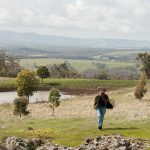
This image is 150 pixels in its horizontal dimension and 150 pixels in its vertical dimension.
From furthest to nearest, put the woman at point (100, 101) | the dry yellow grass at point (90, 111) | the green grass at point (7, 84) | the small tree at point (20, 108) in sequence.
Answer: the green grass at point (7, 84) < the small tree at point (20, 108) < the dry yellow grass at point (90, 111) < the woman at point (100, 101)

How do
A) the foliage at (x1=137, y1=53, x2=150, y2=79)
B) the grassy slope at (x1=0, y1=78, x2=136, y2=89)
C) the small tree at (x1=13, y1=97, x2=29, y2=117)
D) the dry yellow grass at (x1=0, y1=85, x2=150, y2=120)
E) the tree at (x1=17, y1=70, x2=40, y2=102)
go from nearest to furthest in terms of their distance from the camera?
the dry yellow grass at (x1=0, y1=85, x2=150, y2=120) < the small tree at (x1=13, y1=97, x2=29, y2=117) < the tree at (x1=17, y1=70, x2=40, y2=102) < the grassy slope at (x1=0, y1=78, x2=136, y2=89) < the foliage at (x1=137, y1=53, x2=150, y2=79)

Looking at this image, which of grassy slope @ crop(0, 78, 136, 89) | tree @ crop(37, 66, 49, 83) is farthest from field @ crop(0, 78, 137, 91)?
tree @ crop(37, 66, 49, 83)

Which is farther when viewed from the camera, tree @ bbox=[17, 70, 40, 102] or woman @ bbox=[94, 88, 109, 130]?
tree @ bbox=[17, 70, 40, 102]

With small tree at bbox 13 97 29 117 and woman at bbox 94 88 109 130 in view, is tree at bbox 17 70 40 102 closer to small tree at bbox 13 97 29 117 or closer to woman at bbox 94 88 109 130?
small tree at bbox 13 97 29 117

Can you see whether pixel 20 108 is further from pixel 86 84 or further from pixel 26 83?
pixel 86 84

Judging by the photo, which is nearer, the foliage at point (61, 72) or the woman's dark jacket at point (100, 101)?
the woman's dark jacket at point (100, 101)

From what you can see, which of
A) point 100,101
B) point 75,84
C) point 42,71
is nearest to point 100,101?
point 100,101

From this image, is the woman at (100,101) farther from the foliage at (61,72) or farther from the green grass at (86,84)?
the foliage at (61,72)

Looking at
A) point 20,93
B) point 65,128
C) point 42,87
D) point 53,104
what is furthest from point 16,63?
point 65,128

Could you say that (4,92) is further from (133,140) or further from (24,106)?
(133,140)

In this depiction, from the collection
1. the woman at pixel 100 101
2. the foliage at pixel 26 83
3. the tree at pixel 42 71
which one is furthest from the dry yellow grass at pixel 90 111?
the tree at pixel 42 71

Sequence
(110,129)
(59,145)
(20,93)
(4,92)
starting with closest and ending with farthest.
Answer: (59,145) < (110,129) < (20,93) < (4,92)

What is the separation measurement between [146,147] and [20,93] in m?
57.4

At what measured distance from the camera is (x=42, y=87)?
358ft
